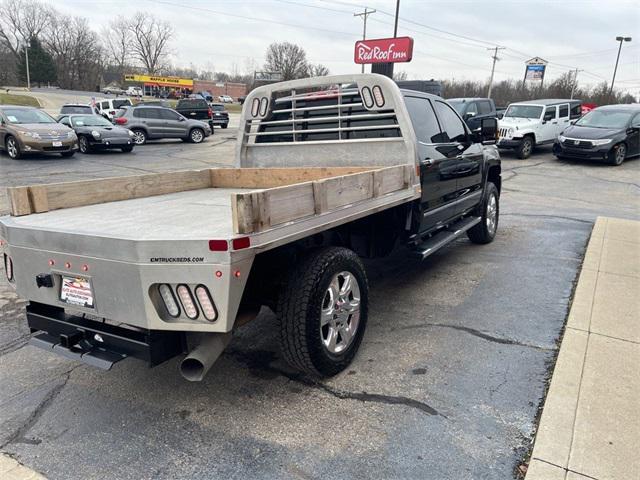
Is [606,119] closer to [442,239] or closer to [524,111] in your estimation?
[524,111]

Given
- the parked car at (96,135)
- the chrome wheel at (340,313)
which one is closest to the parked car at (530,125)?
the parked car at (96,135)

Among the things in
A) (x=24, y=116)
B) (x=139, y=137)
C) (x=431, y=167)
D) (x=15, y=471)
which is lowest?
(x=139, y=137)

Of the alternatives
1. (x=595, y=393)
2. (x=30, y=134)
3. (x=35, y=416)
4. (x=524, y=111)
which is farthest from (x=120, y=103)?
(x=595, y=393)

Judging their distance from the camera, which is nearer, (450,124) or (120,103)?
(450,124)

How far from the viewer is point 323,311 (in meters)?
3.06

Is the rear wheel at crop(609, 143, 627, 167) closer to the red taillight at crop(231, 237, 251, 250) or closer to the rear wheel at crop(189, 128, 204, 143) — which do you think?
the red taillight at crop(231, 237, 251, 250)

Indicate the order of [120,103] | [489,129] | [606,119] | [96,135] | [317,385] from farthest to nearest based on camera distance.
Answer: [120,103] < [96,135] < [606,119] < [489,129] < [317,385]

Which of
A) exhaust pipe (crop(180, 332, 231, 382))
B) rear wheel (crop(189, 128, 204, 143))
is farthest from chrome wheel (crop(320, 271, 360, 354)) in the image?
rear wheel (crop(189, 128, 204, 143))

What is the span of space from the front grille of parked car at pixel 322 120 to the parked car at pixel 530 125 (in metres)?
13.8

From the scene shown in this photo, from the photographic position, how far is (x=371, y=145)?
450cm

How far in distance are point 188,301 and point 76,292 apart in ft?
2.38

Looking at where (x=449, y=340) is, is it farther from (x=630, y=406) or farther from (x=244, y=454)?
(x=244, y=454)

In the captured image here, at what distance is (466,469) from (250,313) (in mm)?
1451

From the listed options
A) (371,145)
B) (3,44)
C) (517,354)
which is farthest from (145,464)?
(3,44)
